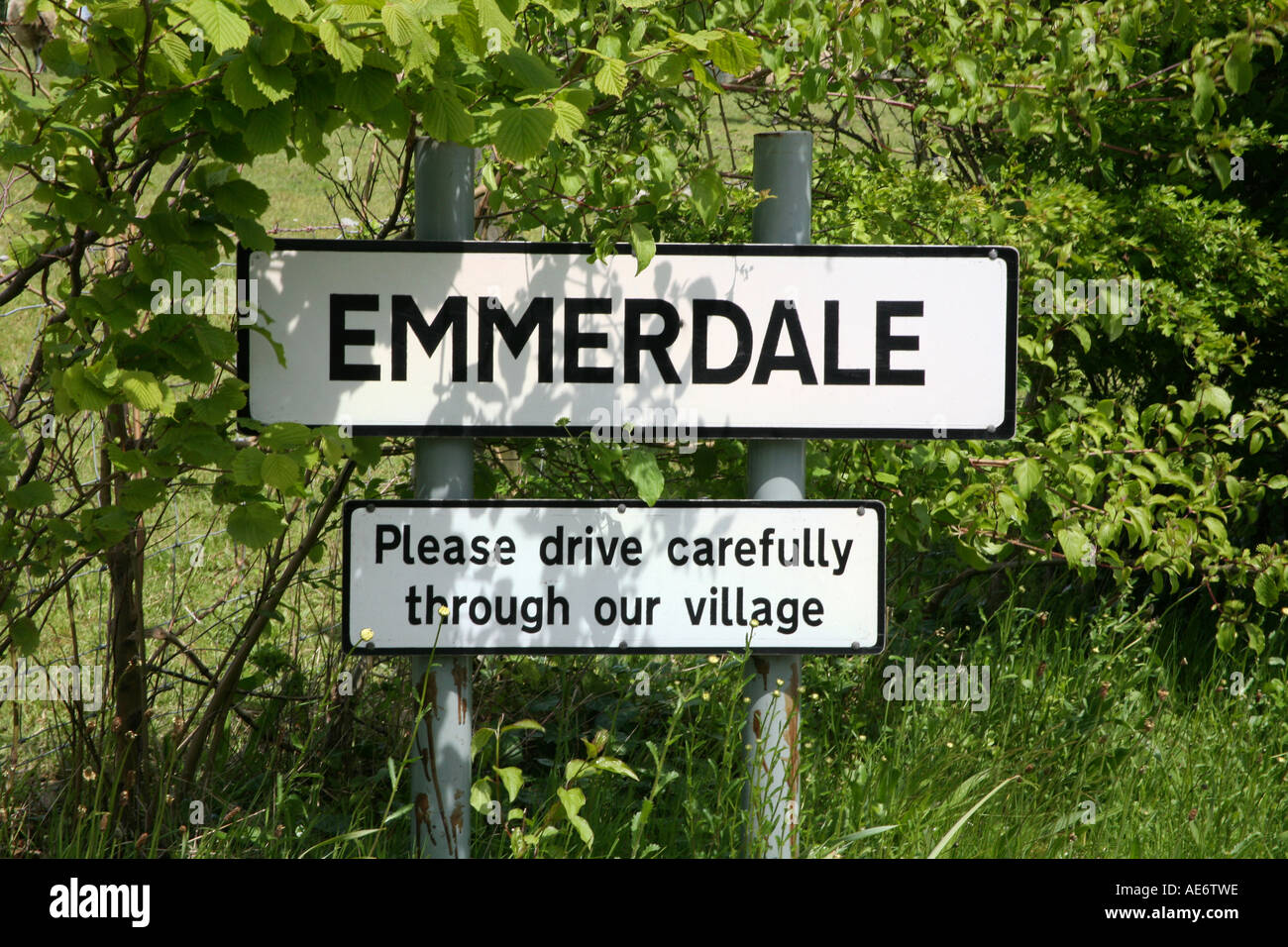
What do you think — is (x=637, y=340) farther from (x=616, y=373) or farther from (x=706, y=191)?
(x=706, y=191)

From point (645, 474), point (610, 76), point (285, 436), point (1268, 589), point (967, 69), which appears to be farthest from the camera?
point (1268, 589)

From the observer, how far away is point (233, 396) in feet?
6.73

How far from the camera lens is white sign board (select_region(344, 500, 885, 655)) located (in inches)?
87.4

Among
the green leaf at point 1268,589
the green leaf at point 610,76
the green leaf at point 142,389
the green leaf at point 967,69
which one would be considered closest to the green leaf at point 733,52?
the green leaf at point 610,76

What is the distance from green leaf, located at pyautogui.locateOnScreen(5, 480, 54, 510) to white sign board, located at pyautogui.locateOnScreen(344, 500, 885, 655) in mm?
556

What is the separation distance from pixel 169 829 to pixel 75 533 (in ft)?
3.02

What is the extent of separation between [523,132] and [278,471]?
2.31ft

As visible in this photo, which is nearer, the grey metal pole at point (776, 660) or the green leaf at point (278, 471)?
the green leaf at point (278, 471)

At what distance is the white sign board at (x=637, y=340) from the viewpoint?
85.8 inches

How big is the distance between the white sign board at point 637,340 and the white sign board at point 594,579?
17 centimetres

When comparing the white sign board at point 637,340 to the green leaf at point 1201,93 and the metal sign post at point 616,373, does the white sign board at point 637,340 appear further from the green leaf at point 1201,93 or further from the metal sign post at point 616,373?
the green leaf at point 1201,93

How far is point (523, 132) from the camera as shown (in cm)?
174

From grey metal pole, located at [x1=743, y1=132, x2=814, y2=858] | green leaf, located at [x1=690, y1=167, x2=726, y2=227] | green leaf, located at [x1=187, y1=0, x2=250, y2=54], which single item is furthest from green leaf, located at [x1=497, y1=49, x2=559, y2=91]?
grey metal pole, located at [x1=743, y1=132, x2=814, y2=858]

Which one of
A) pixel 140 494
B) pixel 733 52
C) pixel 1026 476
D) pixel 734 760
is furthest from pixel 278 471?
pixel 1026 476
